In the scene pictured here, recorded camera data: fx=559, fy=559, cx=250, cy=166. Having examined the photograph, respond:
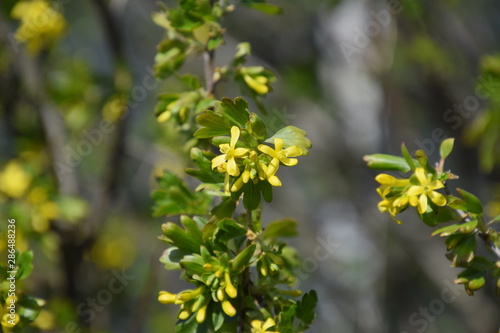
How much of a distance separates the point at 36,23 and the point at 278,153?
1.55 m

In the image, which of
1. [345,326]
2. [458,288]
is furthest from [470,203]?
[345,326]

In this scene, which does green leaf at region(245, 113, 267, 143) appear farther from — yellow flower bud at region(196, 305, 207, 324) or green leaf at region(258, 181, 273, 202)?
yellow flower bud at region(196, 305, 207, 324)

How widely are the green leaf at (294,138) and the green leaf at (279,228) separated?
19 cm

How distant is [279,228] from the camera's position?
3.45 ft

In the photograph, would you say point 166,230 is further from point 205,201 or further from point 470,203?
point 470,203

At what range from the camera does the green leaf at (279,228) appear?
3.43 ft

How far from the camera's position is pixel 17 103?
2354 millimetres

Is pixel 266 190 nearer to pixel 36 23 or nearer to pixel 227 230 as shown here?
pixel 227 230

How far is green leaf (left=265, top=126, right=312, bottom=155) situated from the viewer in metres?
0.90

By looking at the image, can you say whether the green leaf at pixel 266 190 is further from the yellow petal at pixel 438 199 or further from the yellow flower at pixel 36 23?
the yellow flower at pixel 36 23

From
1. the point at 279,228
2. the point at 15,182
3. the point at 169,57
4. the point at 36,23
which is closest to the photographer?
the point at 279,228

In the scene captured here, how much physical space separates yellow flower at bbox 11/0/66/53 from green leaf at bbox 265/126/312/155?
1.45 meters

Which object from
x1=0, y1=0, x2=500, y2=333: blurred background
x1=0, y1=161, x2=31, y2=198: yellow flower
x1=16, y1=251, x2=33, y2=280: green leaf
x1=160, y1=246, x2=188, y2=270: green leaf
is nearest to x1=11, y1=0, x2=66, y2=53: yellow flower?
x1=0, y1=0, x2=500, y2=333: blurred background

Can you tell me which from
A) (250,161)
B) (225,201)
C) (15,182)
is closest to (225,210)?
(225,201)
